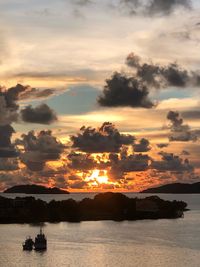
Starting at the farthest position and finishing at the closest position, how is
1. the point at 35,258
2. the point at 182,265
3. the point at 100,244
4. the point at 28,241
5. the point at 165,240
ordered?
the point at 165,240
the point at 100,244
the point at 28,241
the point at 35,258
the point at 182,265

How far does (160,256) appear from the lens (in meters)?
154

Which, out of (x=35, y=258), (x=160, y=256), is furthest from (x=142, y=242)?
(x=35, y=258)

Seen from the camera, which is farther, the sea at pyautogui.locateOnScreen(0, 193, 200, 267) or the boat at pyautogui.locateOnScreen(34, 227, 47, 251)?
the boat at pyautogui.locateOnScreen(34, 227, 47, 251)

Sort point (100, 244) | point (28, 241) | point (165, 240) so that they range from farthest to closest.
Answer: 1. point (165, 240)
2. point (100, 244)
3. point (28, 241)

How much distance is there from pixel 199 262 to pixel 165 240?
168 feet

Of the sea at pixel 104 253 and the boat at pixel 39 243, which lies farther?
the boat at pixel 39 243

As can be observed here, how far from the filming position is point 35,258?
15262 cm

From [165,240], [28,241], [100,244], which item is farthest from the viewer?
[165,240]

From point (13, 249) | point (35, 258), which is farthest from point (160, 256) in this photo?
point (13, 249)

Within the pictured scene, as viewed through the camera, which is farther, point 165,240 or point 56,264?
point 165,240

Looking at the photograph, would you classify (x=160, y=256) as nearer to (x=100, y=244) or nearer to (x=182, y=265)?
(x=182, y=265)

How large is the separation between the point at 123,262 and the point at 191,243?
166ft

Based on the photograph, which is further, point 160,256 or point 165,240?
point 165,240

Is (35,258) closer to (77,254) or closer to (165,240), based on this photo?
(77,254)
